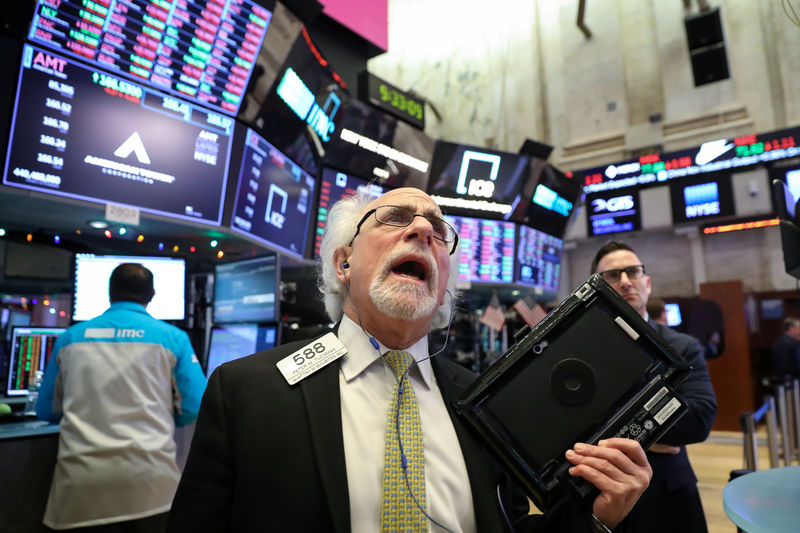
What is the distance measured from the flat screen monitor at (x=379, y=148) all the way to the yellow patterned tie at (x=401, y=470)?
112 inches

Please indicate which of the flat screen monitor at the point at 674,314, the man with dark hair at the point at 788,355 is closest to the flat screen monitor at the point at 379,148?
the flat screen monitor at the point at 674,314

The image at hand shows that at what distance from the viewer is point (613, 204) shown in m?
7.51

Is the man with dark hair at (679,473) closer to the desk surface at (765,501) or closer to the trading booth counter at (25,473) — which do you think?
the desk surface at (765,501)

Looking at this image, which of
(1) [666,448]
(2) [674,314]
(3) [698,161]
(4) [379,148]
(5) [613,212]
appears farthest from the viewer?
(2) [674,314]

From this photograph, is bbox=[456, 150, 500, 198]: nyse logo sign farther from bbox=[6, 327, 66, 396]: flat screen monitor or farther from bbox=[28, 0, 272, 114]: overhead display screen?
bbox=[6, 327, 66, 396]: flat screen monitor

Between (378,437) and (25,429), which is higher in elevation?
(378,437)

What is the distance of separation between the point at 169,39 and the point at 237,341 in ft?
6.05

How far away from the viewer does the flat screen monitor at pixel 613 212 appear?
7.27m

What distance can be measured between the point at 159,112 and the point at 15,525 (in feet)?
6.83

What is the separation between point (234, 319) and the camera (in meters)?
3.41

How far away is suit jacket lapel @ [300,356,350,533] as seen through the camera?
3.43ft

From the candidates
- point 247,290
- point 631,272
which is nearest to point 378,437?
point 631,272

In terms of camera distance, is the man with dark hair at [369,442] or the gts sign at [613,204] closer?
the man with dark hair at [369,442]

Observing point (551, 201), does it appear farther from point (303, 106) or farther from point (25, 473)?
point (25, 473)
